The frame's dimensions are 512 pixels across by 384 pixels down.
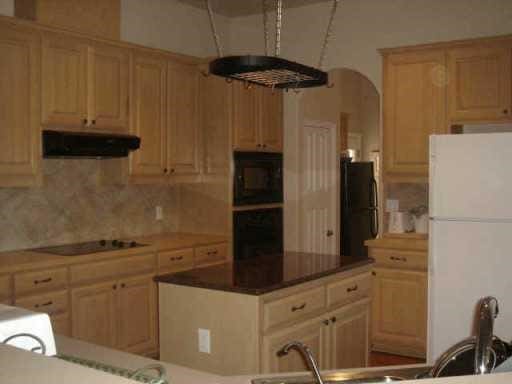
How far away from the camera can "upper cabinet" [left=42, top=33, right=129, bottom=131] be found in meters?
4.07

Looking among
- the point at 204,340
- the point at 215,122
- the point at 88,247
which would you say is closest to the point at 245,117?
the point at 215,122

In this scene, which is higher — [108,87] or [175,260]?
[108,87]

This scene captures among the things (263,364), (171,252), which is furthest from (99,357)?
(171,252)

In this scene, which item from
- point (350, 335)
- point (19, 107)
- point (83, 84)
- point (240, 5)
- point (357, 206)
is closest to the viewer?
point (350, 335)

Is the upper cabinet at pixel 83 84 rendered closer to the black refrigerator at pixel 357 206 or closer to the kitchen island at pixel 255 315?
the kitchen island at pixel 255 315

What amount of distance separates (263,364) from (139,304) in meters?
1.81

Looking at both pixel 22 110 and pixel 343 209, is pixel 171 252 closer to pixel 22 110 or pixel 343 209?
pixel 22 110

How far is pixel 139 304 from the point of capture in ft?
14.7

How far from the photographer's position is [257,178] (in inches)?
213

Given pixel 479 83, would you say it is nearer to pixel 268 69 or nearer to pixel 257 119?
pixel 257 119

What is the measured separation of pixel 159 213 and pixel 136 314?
1.20 meters

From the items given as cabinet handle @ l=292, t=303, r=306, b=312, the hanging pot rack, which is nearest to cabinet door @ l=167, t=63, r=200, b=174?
the hanging pot rack

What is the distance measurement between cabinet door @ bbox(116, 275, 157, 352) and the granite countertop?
1126 mm

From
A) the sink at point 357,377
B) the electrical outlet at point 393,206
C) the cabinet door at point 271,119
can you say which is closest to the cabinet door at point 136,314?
the cabinet door at point 271,119
